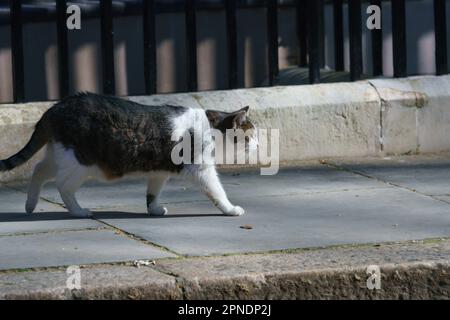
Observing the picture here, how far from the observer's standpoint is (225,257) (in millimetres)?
5418

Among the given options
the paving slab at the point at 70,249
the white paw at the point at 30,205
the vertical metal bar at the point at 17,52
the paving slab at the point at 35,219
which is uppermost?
the vertical metal bar at the point at 17,52

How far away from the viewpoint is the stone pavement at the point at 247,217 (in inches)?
222

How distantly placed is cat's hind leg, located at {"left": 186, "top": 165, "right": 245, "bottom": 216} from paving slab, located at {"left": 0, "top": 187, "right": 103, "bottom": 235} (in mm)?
642

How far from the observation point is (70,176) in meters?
6.38

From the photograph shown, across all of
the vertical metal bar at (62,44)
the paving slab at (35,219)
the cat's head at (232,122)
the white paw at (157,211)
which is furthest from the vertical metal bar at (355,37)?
the paving slab at (35,219)

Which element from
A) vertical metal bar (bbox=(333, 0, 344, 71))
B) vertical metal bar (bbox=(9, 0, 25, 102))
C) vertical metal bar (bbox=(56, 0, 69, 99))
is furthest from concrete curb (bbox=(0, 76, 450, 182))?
vertical metal bar (bbox=(333, 0, 344, 71))

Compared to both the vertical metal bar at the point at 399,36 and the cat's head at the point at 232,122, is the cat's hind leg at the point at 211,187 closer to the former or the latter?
the cat's head at the point at 232,122

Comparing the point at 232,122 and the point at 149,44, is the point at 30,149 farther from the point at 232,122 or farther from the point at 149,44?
the point at 149,44

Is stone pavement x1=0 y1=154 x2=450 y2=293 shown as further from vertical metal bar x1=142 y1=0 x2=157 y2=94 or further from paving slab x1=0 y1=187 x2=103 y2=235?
vertical metal bar x1=142 y1=0 x2=157 y2=94

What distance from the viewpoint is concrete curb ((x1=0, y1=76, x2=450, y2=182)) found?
314 inches

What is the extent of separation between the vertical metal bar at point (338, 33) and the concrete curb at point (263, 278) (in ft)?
12.8
